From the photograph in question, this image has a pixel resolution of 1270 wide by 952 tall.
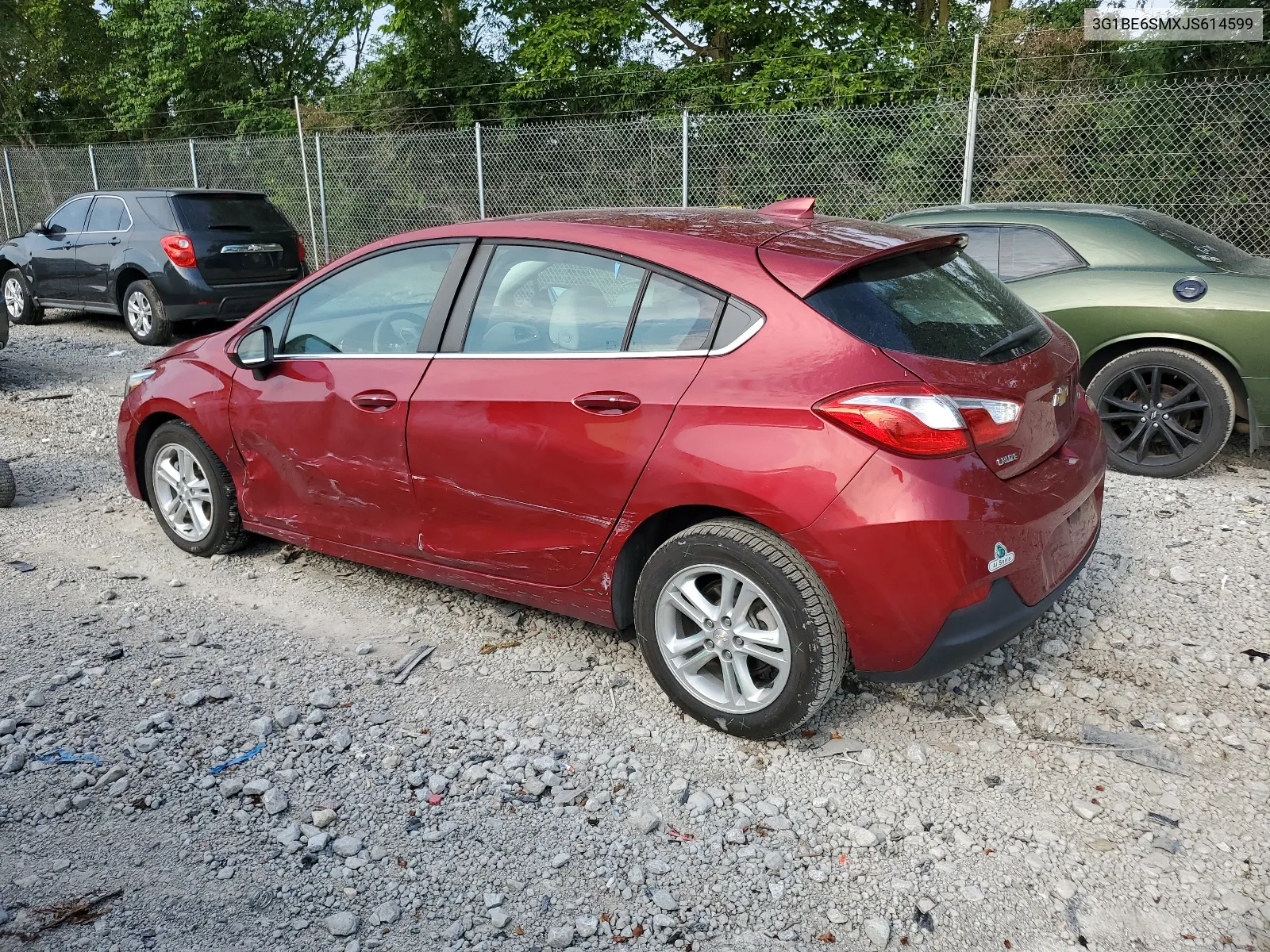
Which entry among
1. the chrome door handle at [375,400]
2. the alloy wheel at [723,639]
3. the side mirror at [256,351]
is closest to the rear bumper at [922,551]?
the alloy wheel at [723,639]

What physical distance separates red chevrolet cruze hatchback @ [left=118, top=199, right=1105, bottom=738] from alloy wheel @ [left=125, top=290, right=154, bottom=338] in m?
8.04

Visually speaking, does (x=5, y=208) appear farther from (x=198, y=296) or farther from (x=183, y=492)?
(x=183, y=492)

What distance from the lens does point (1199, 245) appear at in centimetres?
609

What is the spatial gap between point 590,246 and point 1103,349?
3824mm

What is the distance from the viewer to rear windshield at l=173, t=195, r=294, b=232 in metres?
11.0

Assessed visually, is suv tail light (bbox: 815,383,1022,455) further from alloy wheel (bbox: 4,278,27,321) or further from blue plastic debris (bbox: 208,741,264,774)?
alloy wheel (bbox: 4,278,27,321)

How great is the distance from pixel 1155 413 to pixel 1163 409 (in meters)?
0.05

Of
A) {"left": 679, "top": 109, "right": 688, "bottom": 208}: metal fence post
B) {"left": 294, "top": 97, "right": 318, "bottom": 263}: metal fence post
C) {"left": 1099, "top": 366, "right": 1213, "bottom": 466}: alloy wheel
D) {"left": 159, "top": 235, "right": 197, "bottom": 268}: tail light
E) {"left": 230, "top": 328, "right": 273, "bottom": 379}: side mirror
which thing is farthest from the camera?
{"left": 294, "top": 97, "right": 318, "bottom": 263}: metal fence post

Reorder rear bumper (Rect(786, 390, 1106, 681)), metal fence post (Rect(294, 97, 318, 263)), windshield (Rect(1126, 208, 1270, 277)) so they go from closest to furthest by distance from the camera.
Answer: rear bumper (Rect(786, 390, 1106, 681)) → windshield (Rect(1126, 208, 1270, 277)) → metal fence post (Rect(294, 97, 318, 263))

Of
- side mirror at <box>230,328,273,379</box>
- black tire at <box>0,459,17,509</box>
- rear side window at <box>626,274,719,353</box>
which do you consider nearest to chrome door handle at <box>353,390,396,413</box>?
side mirror at <box>230,328,273,379</box>

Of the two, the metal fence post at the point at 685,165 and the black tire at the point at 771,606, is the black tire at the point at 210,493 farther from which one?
the metal fence post at the point at 685,165

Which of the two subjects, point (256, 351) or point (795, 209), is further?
point (256, 351)

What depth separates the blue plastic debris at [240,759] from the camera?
3.13 m

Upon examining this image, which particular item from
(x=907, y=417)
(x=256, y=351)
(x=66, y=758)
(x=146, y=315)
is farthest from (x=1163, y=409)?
(x=146, y=315)
